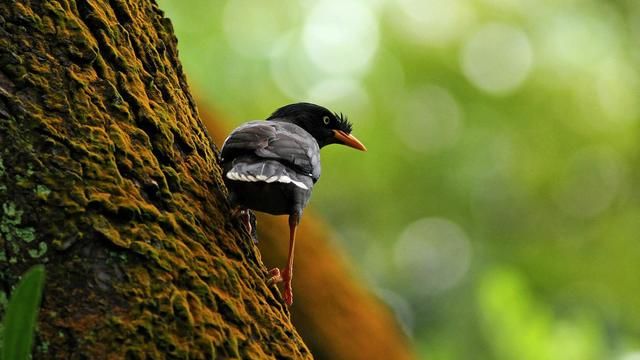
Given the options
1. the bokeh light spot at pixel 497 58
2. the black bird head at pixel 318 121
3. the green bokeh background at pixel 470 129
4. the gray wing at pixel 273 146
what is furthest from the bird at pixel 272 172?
the bokeh light spot at pixel 497 58

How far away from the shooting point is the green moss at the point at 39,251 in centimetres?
242

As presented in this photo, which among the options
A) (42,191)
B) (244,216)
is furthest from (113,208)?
(244,216)

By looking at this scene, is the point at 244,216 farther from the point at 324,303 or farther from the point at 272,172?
the point at 324,303

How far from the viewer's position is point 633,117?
17.7 meters

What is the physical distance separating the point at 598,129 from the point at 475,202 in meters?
2.84

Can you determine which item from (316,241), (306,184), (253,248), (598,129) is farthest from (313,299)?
(598,129)

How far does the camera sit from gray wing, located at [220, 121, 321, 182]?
3725 millimetres

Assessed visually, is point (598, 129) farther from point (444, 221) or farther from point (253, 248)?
point (253, 248)

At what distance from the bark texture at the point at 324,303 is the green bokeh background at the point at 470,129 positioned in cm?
829

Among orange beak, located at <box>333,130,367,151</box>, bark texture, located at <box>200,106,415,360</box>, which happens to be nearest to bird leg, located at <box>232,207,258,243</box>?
orange beak, located at <box>333,130,367,151</box>

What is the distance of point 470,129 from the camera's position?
1802 cm

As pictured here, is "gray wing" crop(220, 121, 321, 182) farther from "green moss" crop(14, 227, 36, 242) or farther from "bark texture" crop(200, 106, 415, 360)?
"bark texture" crop(200, 106, 415, 360)

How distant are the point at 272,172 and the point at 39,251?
136 centimetres

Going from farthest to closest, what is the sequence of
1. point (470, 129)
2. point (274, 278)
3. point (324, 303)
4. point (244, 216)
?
point (470, 129)
point (324, 303)
point (244, 216)
point (274, 278)
